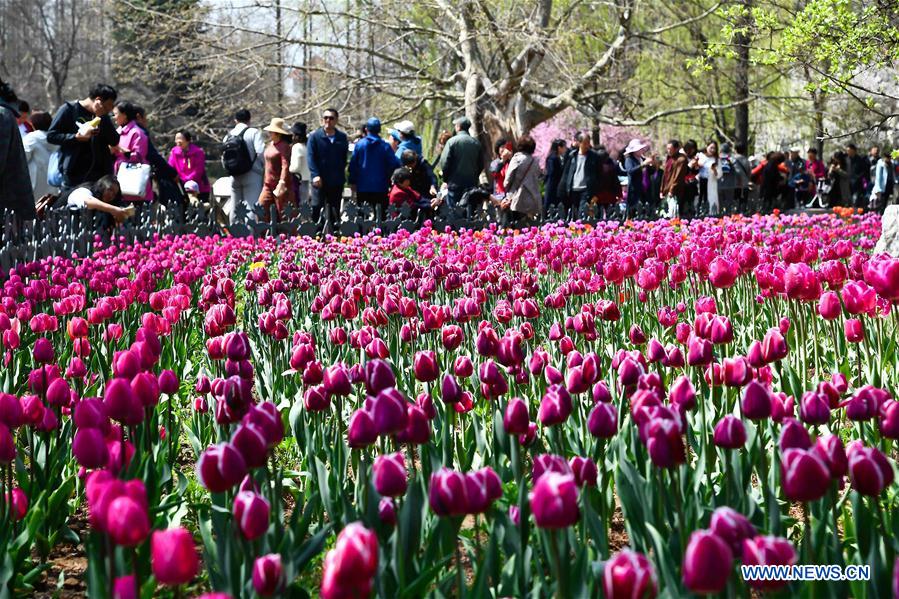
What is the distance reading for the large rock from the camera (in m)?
7.59

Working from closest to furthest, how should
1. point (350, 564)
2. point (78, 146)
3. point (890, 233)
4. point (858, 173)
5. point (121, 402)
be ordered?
point (350, 564), point (121, 402), point (890, 233), point (78, 146), point (858, 173)

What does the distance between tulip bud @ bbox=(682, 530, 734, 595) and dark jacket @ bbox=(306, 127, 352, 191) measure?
11.5 metres

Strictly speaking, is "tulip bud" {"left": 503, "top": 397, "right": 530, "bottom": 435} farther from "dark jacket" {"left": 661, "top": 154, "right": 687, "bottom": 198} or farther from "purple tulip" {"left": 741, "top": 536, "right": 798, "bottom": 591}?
"dark jacket" {"left": 661, "top": 154, "right": 687, "bottom": 198}

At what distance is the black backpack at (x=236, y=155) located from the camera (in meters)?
12.9

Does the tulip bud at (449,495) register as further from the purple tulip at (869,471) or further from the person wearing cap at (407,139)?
the person wearing cap at (407,139)

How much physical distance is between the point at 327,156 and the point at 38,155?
3544 millimetres

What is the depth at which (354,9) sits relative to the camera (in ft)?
70.9

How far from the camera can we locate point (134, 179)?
10.0m

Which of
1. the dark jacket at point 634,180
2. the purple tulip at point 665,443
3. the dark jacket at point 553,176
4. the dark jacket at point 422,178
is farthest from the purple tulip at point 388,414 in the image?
the dark jacket at point 634,180

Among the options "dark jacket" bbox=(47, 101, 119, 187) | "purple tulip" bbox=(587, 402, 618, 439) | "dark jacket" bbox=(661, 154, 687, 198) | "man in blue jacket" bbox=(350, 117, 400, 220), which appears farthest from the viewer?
"dark jacket" bbox=(661, 154, 687, 198)

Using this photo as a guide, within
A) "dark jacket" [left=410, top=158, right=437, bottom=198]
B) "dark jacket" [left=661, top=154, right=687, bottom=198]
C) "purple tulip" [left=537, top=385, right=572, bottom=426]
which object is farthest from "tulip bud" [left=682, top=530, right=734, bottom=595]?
"dark jacket" [left=661, top=154, right=687, bottom=198]

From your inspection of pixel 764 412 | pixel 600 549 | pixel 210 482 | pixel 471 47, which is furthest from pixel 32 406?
pixel 471 47

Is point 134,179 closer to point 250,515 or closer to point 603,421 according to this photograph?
point 603,421

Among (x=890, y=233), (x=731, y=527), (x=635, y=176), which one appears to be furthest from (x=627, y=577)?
(x=635, y=176)
